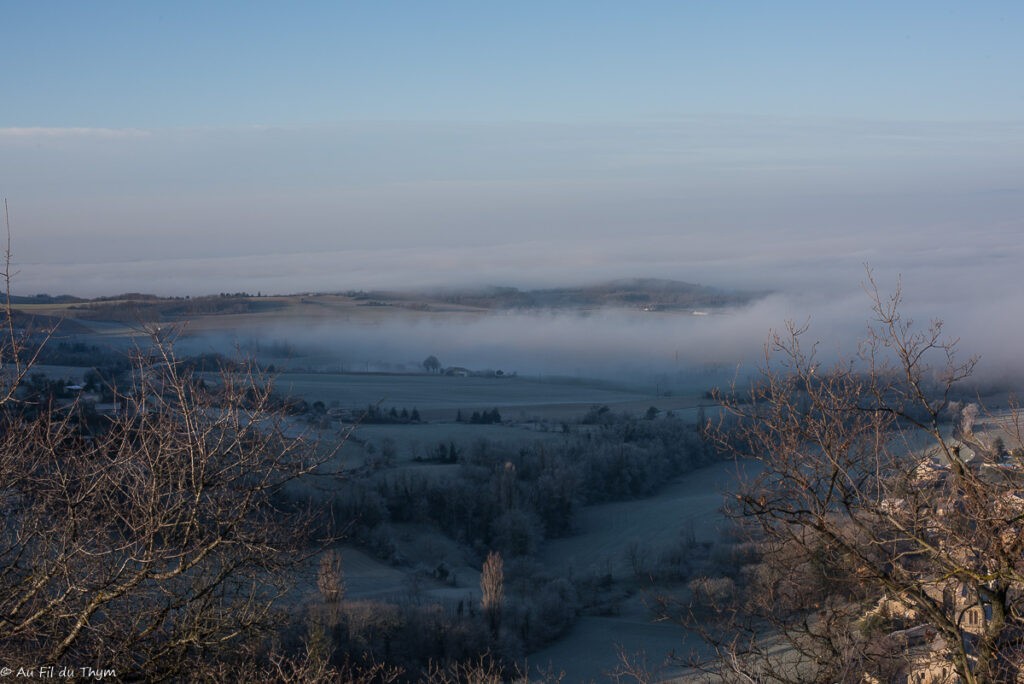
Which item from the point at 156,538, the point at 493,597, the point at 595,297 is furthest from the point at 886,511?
the point at 595,297

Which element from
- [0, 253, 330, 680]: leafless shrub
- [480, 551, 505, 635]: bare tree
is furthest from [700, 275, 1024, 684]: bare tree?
[480, 551, 505, 635]: bare tree

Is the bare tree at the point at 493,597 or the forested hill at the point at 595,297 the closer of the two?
the bare tree at the point at 493,597

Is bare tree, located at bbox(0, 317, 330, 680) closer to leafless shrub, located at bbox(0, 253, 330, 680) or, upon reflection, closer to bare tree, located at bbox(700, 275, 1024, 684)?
leafless shrub, located at bbox(0, 253, 330, 680)

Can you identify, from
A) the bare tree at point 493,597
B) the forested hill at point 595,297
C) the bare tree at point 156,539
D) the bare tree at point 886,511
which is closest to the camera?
the bare tree at point 886,511

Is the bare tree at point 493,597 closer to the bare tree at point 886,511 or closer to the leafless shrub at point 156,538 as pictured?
the bare tree at point 886,511

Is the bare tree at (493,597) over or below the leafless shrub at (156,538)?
below

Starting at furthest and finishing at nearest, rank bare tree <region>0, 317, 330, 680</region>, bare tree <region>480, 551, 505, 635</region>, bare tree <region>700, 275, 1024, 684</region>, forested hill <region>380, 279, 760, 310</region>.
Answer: forested hill <region>380, 279, 760, 310</region>, bare tree <region>480, 551, 505, 635</region>, bare tree <region>0, 317, 330, 680</region>, bare tree <region>700, 275, 1024, 684</region>

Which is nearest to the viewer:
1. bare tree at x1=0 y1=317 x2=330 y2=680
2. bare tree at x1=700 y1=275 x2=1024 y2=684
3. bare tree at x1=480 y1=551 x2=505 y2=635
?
bare tree at x1=700 y1=275 x2=1024 y2=684

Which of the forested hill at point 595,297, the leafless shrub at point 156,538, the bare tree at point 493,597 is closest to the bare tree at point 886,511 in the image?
the leafless shrub at point 156,538

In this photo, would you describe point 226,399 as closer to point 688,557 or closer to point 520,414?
point 688,557

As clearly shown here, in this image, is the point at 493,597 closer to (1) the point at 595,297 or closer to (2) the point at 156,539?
(2) the point at 156,539

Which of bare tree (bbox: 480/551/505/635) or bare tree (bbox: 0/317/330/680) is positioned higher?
bare tree (bbox: 0/317/330/680)

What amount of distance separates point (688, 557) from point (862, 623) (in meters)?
14.2

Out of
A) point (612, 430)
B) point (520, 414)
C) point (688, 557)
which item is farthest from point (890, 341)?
point (520, 414)
